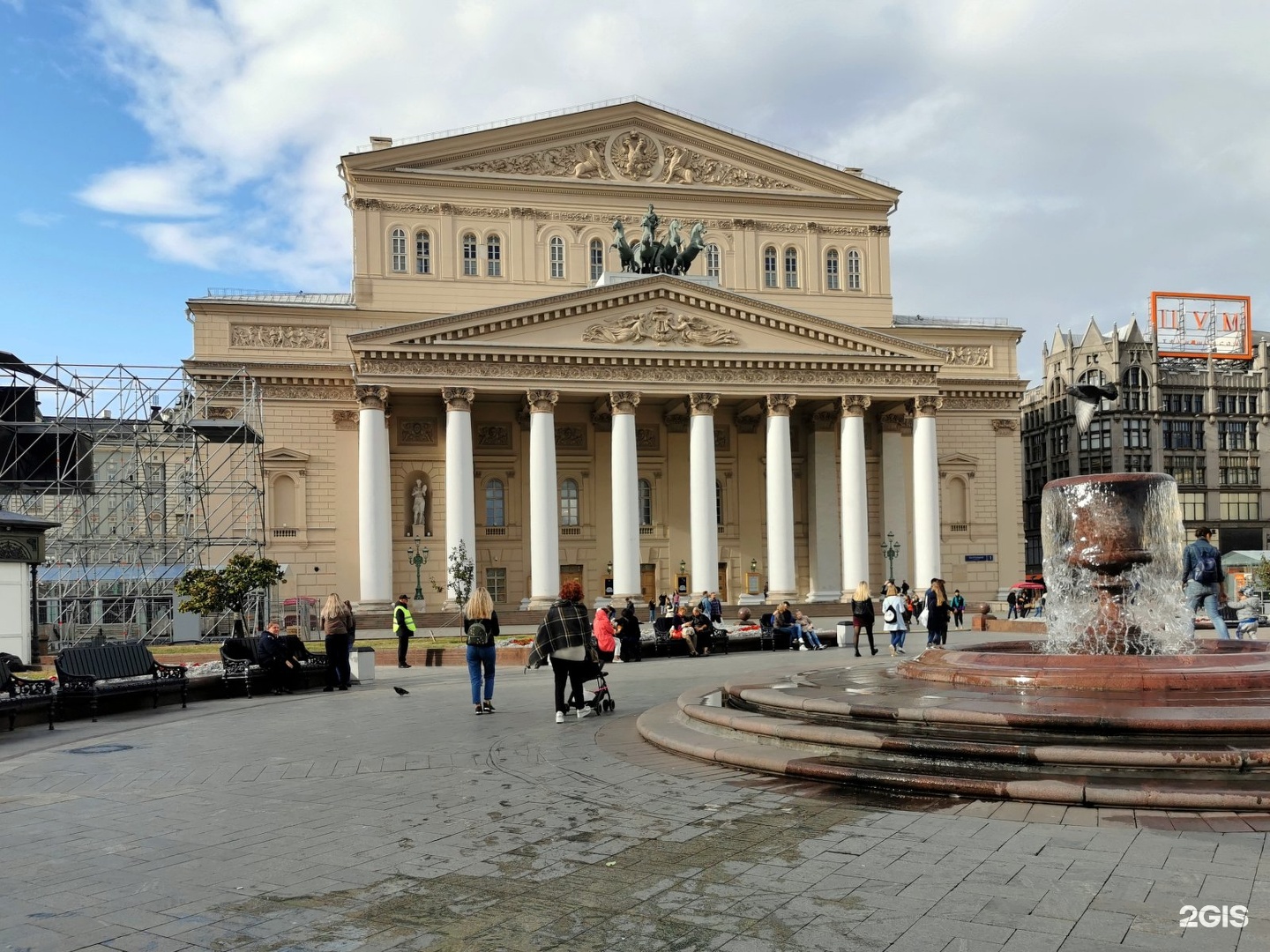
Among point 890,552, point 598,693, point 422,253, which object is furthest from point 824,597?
point 598,693

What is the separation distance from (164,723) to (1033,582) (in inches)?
1740

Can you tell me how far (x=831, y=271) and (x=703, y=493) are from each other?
17027 millimetres

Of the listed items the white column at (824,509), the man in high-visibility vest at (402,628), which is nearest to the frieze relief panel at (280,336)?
the white column at (824,509)

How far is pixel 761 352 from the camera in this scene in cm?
4800

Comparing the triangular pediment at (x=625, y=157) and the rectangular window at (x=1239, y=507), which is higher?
the triangular pediment at (x=625, y=157)

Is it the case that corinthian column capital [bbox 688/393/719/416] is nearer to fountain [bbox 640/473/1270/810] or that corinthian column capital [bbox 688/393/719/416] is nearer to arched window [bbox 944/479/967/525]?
arched window [bbox 944/479/967/525]

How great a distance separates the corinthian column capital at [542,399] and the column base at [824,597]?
14.8m

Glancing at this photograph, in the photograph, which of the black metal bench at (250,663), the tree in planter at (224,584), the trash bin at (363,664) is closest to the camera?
the black metal bench at (250,663)

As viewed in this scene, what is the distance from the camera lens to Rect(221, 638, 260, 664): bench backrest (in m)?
20.4

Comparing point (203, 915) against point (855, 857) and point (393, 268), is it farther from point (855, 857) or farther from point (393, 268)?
point (393, 268)

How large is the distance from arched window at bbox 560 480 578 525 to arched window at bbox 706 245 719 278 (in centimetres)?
1305

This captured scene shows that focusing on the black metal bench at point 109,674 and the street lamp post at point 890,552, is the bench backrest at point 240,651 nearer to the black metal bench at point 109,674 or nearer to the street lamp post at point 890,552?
the black metal bench at point 109,674

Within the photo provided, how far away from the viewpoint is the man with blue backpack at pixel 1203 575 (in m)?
18.0

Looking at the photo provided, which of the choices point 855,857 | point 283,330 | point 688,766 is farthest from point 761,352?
point 855,857
